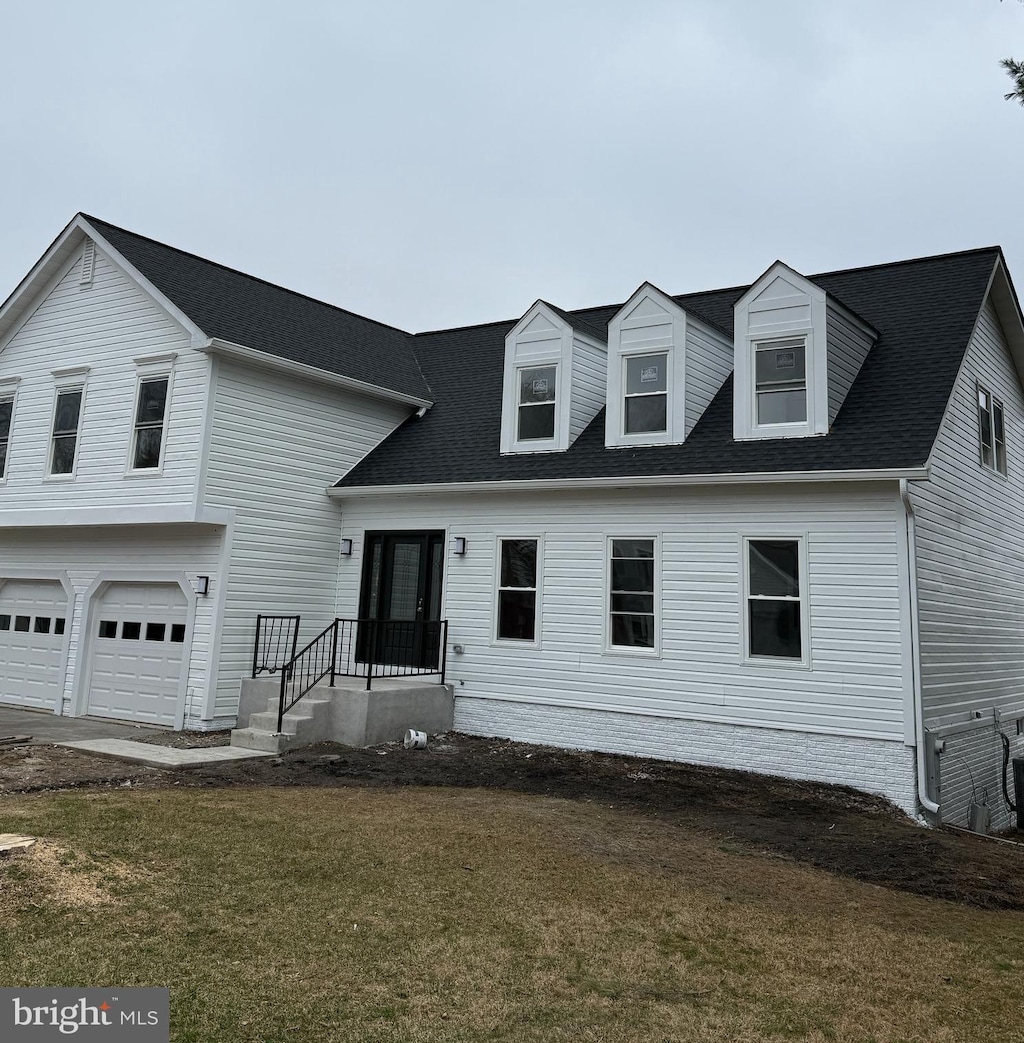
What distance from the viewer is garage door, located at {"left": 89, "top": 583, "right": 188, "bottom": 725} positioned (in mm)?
13352

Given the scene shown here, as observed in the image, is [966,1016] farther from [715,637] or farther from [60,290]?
[60,290]

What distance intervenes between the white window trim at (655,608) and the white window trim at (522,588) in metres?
1.07

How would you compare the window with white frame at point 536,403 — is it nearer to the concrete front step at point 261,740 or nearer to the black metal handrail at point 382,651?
the black metal handrail at point 382,651

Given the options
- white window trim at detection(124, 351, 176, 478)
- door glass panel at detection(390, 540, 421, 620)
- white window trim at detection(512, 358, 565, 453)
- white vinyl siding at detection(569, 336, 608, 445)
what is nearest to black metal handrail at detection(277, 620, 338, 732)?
door glass panel at detection(390, 540, 421, 620)

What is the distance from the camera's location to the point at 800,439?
11.0m

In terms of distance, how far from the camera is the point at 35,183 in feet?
126

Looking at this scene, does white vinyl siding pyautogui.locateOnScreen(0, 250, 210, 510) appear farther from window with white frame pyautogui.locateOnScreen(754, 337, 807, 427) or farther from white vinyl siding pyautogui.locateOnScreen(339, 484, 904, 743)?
window with white frame pyautogui.locateOnScreen(754, 337, 807, 427)

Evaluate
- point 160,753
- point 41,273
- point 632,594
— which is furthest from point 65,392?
point 632,594

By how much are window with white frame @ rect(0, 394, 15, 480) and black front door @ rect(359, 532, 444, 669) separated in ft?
24.8

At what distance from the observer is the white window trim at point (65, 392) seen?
14734mm

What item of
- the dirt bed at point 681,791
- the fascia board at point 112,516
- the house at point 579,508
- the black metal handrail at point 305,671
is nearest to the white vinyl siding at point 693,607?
the house at point 579,508

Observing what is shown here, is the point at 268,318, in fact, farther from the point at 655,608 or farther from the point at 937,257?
the point at 937,257

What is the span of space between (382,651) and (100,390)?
680 cm

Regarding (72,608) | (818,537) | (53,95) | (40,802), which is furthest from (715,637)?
(53,95)
